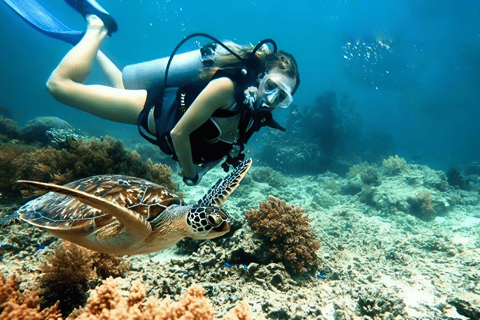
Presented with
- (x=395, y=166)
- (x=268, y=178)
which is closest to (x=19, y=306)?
(x=268, y=178)

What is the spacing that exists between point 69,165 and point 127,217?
136 inches

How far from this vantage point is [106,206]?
1.34 metres

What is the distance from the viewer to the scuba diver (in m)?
2.51

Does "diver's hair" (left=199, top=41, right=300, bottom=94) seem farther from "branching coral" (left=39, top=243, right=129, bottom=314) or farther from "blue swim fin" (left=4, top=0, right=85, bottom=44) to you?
"blue swim fin" (left=4, top=0, right=85, bottom=44)

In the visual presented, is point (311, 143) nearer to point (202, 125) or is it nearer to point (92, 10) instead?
point (202, 125)

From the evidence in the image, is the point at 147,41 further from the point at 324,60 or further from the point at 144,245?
the point at 144,245

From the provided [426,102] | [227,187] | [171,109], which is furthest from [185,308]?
[426,102]

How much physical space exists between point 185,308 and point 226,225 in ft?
2.13

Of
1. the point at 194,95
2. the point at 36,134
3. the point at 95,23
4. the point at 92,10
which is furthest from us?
the point at 36,134

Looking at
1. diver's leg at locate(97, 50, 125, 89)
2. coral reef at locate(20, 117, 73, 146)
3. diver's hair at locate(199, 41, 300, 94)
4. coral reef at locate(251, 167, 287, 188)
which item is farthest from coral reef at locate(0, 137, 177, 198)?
coral reef at locate(251, 167, 287, 188)

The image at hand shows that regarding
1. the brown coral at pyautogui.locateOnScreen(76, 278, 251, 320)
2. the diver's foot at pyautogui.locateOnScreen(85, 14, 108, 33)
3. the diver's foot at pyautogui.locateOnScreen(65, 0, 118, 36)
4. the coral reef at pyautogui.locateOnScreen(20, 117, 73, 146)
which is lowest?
the coral reef at pyautogui.locateOnScreen(20, 117, 73, 146)

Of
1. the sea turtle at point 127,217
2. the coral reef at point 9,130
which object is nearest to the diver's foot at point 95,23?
the sea turtle at point 127,217

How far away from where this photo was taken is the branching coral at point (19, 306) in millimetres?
1453

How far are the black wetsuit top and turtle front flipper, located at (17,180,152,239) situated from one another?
1.40 meters
